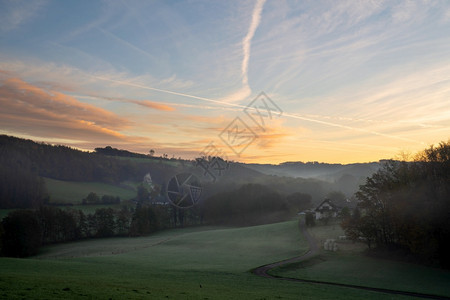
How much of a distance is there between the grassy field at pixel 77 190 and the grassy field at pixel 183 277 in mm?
86472

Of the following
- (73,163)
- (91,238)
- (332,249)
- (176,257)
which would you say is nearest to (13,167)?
(73,163)

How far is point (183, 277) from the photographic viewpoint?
98.9 feet

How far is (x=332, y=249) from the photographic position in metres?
47.2

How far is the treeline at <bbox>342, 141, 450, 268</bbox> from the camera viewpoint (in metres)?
38.4

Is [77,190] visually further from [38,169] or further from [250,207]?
[250,207]

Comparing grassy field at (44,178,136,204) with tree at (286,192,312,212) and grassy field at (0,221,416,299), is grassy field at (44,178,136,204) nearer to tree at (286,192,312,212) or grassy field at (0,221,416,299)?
grassy field at (0,221,416,299)

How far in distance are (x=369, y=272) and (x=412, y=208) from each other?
11749mm

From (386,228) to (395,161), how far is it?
11.9 metres

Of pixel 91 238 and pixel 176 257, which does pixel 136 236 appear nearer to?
pixel 91 238

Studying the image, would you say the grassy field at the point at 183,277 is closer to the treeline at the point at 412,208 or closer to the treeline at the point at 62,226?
the treeline at the point at 412,208

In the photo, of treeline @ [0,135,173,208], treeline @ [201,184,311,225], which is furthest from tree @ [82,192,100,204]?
treeline @ [201,184,311,225]

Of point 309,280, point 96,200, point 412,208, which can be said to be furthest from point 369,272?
point 96,200

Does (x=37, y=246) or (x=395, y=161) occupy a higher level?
(x=395, y=161)

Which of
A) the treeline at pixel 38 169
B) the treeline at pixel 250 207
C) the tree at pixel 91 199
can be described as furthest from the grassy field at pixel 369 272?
the treeline at pixel 38 169
